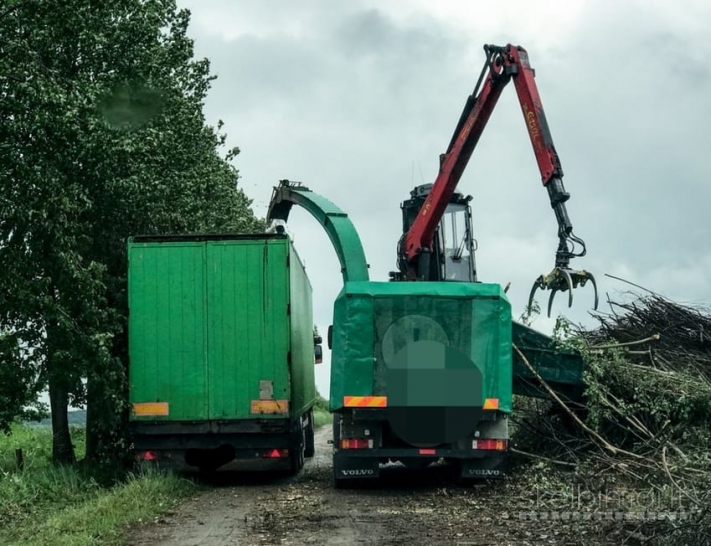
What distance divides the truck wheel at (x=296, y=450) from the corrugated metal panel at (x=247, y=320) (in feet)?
2.52

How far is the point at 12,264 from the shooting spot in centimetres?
1673

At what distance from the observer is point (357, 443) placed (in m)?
14.9

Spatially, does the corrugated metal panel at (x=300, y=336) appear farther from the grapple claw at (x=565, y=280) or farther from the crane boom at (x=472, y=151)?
the grapple claw at (x=565, y=280)

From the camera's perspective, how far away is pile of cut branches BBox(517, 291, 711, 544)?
14227 mm

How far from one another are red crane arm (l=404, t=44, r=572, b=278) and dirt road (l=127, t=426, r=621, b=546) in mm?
4034

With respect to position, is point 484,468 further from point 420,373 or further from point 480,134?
point 480,134

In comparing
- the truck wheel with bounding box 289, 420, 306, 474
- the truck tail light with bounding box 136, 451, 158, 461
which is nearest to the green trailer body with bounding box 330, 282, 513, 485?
the truck wheel with bounding box 289, 420, 306, 474

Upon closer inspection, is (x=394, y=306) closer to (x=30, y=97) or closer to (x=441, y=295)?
(x=441, y=295)

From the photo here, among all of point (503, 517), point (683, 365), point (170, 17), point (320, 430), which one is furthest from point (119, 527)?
point (320, 430)

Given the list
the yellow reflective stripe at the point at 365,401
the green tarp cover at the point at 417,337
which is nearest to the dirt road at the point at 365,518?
the yellow reflective stripe at the point at 365,401

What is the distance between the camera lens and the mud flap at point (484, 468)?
49.2ft

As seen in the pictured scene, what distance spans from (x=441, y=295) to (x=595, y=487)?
3.38 meters

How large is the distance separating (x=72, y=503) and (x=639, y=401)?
27.3 feet

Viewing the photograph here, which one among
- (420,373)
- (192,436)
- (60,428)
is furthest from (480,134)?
(60,428)
